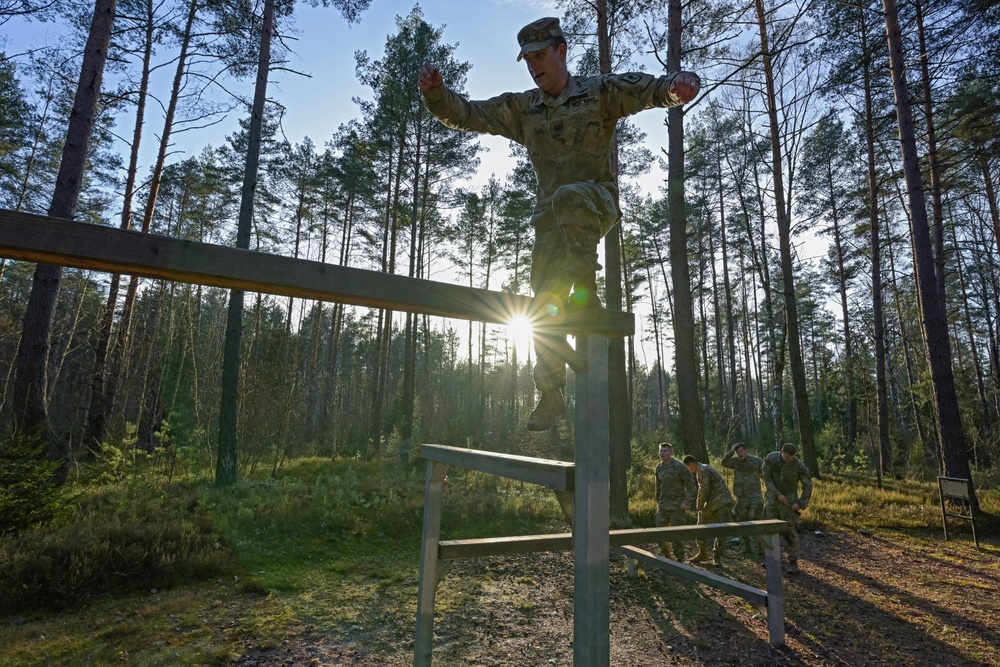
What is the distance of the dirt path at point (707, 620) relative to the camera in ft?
17.0

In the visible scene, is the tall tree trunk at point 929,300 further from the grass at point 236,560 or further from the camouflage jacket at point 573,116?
the camouflage jacket at point 573,116

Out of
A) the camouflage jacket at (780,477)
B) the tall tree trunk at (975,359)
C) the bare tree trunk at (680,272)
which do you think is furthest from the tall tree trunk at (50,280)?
the tall tree trunk at (975,359)

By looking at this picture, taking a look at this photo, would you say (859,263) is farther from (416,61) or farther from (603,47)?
(416,61)

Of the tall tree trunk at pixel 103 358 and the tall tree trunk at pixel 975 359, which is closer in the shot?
the tall tree trunk at pixel 103 358

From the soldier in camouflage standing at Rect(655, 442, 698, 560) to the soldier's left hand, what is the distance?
23.0 feet

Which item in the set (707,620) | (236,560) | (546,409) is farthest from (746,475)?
(236,560)

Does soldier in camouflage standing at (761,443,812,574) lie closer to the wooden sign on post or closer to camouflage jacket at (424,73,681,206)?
the wooden sign on post

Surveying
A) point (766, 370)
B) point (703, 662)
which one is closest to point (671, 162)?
point (703, 662)

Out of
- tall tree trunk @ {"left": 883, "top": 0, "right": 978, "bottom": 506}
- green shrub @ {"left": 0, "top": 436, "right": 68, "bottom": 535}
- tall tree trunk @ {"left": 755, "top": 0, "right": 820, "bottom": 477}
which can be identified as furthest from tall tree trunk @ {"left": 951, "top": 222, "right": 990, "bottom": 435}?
green shrub @ {"left": 0, "top": 436, "right": 68, "bottom": 535}

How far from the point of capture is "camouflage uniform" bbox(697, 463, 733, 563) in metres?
8.32

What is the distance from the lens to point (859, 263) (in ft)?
75.3

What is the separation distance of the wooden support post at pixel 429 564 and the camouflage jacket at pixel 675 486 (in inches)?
244

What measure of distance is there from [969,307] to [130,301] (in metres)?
34.3

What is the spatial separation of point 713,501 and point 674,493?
0.71 meters
